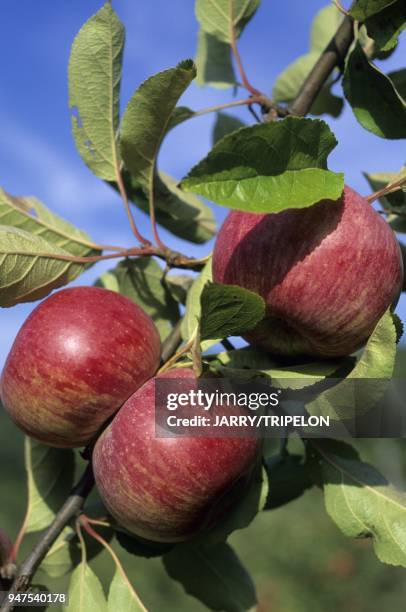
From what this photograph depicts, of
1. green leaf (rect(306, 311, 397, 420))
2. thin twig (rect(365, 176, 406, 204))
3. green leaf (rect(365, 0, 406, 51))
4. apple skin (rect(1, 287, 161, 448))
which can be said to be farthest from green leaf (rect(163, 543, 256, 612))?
green leaf (rect(365, 0, 406, 51))

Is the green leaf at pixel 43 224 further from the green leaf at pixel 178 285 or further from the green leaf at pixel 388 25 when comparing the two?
the green leaf at pixel 388 25

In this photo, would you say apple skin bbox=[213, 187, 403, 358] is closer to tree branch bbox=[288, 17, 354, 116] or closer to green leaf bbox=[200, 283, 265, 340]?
green leaf bbox=[200, 283, 265, 340]

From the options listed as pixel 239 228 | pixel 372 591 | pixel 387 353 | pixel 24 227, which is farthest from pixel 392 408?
pixel 372 591

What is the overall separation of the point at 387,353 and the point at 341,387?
0.09 m

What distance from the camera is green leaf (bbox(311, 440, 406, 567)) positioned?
1036 mm

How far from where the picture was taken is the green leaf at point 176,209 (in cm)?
134

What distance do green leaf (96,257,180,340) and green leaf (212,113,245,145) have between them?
1.40 feet

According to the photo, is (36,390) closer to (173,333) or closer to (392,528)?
(173,333)

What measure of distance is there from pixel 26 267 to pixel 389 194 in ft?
1.91

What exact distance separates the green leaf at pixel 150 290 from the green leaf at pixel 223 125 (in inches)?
16.8

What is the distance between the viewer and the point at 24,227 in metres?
1.22

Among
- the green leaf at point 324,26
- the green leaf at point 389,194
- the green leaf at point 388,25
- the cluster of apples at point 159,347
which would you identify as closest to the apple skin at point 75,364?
the cluster of apples at point 159,347

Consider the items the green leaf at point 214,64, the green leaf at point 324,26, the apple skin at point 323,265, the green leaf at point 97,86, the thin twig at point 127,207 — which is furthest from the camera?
the green leaf at point 324,26

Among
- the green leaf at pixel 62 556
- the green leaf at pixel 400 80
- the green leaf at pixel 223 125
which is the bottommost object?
the green leaf at pixel 62 556
